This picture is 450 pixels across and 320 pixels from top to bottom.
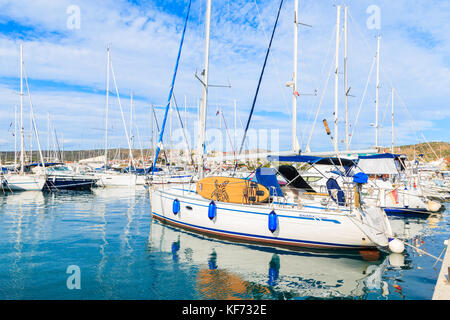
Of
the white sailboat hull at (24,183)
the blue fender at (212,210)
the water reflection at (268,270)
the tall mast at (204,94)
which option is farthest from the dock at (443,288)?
the white sailboat hull at (24,183)

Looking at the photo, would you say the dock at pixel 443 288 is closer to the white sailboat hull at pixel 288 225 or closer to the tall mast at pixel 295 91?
the white sailboat hull at pixel 288 225

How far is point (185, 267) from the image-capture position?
30.7 feet

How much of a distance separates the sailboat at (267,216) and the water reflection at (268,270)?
0.49 m

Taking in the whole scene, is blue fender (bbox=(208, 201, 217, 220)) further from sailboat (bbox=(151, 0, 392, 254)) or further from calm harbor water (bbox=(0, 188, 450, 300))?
calm harbor water (bbox=(0, 188, 450, 300))

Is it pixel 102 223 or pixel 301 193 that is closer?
pixel 301 193

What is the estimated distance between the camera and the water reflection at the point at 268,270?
7.74m

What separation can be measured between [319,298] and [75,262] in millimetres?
7763

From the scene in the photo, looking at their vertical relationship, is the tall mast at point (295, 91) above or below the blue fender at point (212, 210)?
above

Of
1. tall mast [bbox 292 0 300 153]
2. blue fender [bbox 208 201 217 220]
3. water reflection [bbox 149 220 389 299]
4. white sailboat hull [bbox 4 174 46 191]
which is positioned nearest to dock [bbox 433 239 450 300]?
water reflection [bbox 149 220 389 299]

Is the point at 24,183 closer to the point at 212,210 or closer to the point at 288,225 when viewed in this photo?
the point at 212,210

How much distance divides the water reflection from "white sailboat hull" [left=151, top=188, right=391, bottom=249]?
413 millimetres
